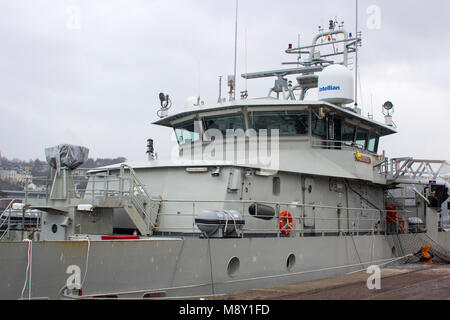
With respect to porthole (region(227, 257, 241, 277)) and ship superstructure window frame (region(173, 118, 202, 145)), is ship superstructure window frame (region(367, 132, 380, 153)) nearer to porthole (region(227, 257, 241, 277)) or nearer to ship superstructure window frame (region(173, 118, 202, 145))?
Result: ship superstructure window frame (region(173, 118, 202, 145))

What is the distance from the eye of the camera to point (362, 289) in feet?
32.9

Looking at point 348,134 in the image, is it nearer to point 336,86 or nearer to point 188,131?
point 336,86

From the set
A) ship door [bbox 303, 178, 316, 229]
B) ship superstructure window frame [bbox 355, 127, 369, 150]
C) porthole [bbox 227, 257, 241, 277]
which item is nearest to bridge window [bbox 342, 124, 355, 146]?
ship superstructure window frame [bbox 355, 127, 369, 150]

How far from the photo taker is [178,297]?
9.45m

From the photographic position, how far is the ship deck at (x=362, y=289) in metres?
9.05

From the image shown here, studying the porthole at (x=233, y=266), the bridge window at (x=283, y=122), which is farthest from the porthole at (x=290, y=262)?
the bridge window at (x=283, y=122)

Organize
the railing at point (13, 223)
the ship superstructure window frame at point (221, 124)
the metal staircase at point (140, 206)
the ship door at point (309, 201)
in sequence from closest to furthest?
the metal staircase at point (140, 206) → the railing at point (13, 223) → the ship door at point (309, 201) → the ship superstructure window frame at point (221, 124)

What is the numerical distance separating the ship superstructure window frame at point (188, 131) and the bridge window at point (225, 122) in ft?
1.08

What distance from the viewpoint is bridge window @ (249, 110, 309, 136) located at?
558 inches

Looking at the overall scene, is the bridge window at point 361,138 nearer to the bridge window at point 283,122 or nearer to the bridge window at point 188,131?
the bridge window at point 283,122

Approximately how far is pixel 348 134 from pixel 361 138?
1035 mm

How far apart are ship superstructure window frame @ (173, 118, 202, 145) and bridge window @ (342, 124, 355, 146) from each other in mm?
4578
